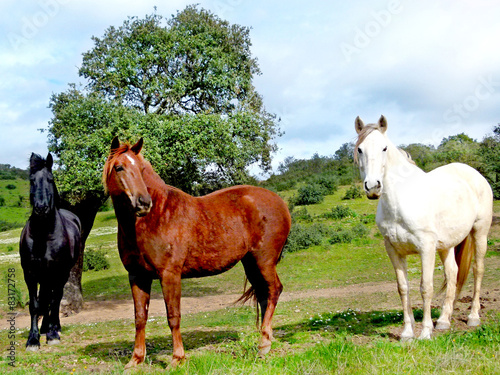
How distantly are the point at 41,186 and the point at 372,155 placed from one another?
5285 millimetres

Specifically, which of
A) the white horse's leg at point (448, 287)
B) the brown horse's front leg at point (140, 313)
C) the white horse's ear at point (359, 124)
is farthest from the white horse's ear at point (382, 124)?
the brown horse's front leg at point (140, 313)

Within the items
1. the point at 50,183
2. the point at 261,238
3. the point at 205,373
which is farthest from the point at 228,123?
the point at 205,373

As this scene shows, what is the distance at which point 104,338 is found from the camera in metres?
8.14

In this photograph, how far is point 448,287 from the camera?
6.64m

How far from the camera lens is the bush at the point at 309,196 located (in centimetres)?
3238

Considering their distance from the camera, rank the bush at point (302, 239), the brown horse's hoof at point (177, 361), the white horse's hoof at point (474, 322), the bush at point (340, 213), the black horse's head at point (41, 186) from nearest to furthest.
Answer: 1. the brown horse's hoof at point (177, 361)
2. the white horse's hoof at point (474, 322)
3. the black horse's head at point (41, 186)
4. the bush at point (302, 239)
5. the bush at point (340, 213)

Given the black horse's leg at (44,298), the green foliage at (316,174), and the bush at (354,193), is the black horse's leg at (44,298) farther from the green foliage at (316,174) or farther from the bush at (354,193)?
the bush at (354,193)

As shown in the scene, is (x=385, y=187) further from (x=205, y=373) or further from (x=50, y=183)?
(x=50, y=183)

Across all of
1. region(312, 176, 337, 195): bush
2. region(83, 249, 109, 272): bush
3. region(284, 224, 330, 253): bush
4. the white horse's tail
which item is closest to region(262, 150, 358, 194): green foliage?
region(312, 176, 337, 195): bush

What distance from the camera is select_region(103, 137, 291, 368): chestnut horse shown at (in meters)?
5.28

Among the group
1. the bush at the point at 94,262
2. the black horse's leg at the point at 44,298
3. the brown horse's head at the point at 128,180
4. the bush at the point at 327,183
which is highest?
the bush at the point at 327,183

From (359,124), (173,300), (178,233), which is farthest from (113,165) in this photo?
(359,124)

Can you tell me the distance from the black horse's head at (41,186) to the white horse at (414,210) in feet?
16.5

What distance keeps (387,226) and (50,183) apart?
548 centimetres
